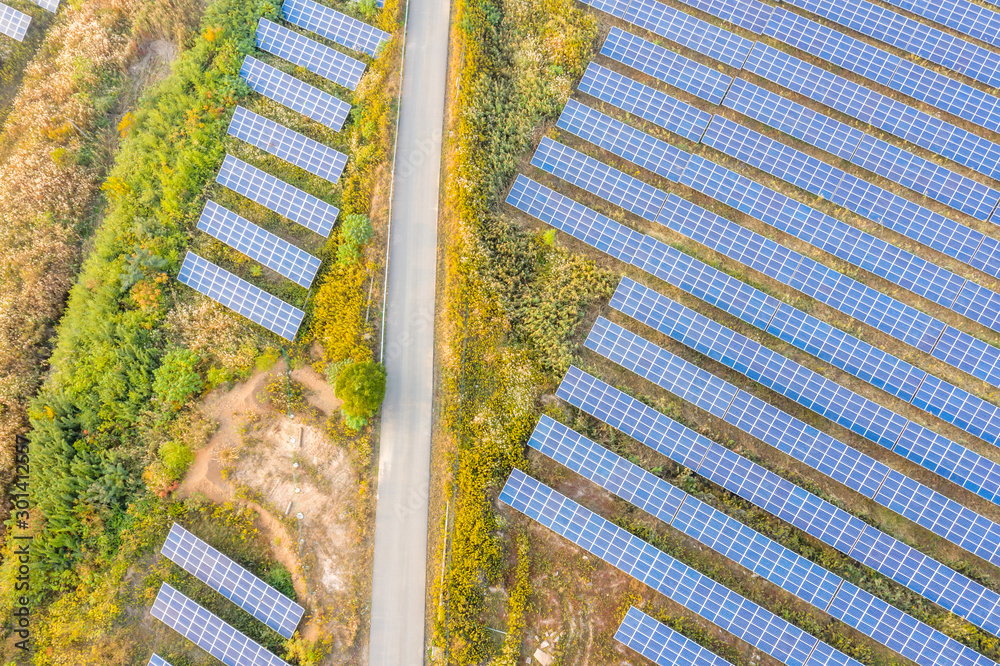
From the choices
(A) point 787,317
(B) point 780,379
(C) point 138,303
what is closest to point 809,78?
(A) point 787,317

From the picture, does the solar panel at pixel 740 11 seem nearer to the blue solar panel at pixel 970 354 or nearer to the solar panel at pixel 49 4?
the blue solar panel at pixel 970 354

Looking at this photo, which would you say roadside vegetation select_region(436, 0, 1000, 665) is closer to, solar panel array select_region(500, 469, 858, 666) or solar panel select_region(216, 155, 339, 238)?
solar panel array select_region(500, 469, 858, 666)

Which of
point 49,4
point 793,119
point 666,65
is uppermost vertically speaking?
point 793,119

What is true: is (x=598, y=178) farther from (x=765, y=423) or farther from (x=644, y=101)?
(x=765, y=423)

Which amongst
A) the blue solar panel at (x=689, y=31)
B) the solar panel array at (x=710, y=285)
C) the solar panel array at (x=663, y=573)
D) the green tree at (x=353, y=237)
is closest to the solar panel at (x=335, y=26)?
the green tree at (x=353, y=237)

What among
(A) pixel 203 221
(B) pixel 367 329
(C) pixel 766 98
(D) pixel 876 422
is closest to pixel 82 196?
(A) pixel 203 221

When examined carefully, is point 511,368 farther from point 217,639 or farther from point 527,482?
point 217,639
